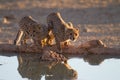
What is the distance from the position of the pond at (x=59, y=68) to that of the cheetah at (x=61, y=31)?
22.9 inches

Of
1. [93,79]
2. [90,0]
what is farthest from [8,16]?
[93,79]

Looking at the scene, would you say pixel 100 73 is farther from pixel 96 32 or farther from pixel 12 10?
pixel 12 10

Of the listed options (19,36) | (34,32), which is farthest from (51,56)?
(19,36)

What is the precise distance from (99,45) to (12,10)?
749 centimetres

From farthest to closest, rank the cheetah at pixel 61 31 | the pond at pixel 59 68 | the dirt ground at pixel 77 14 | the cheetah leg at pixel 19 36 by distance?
the dirt ground at pixel 77 14
the cheetah leg at pixel 19 36
the cheetah at pixel 61 31
the pond at pixel 59 68

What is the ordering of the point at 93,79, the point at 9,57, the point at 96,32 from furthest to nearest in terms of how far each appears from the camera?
the point at 96,32 < the point at 9,57 < the point at 93,79

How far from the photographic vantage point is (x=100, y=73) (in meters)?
11.3

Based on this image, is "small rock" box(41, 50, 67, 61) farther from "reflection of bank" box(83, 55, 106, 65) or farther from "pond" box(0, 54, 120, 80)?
"reflection of bank" box(83, 55, 106, 65)

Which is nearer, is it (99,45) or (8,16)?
(99,45)

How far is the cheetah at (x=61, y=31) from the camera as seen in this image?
518 inches

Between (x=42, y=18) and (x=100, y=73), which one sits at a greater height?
(x=100, y=73)

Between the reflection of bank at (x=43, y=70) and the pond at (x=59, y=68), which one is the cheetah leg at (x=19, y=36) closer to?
the pond at (x=59, y=68)

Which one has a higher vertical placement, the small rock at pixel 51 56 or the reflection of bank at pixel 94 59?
the small rock at pixel 51 56

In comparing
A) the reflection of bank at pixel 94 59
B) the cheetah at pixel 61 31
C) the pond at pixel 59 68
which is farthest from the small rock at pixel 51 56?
the cheetah at pixel 61 31
